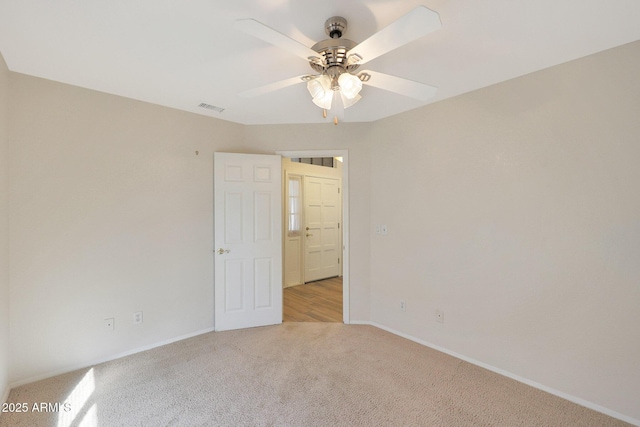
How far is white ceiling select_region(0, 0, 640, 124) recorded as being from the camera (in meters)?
1.41

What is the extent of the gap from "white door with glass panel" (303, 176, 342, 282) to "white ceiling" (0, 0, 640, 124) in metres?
2.80

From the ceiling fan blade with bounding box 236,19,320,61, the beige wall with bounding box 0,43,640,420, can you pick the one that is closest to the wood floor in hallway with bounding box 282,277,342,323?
the beige wall with bounding box 0,43,640,420

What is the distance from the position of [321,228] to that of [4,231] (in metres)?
4.06

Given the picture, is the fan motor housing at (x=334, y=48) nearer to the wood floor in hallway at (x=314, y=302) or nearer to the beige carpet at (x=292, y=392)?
the beige carpet at (x=292, y=392)

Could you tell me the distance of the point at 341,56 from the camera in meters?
1.52

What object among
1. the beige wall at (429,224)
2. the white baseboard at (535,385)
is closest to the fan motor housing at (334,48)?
the beige wall at (429,224)

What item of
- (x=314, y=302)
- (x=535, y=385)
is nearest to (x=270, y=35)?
(x=535, y=385)

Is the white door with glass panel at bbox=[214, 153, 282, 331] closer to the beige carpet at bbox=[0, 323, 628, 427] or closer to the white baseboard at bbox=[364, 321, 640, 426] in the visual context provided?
the beige carpet at bbox=[0, 323, 628, 427]

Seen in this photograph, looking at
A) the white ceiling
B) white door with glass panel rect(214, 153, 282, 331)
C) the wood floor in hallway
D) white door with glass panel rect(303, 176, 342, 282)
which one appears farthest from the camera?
white door with glass panel rect(303, 176, 342, 282)

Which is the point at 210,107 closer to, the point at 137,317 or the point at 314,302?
the point at 137,317

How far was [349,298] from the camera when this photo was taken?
10.6 ft

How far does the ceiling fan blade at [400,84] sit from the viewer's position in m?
1.52

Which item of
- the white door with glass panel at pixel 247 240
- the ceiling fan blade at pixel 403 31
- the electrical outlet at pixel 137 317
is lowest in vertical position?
the electrical outlet at pixel 137 317

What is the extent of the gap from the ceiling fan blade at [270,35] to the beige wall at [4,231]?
203 cm
